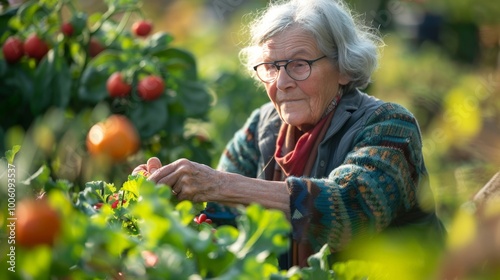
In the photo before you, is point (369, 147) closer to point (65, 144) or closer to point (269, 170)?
point (269, 170)

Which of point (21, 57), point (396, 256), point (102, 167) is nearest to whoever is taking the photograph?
point (396, 256)

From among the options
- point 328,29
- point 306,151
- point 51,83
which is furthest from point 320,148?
point 51,83

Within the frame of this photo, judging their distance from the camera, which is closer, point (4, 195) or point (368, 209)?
point (4, 195)

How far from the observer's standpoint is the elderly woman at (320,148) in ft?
7.32

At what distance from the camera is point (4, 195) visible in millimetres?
1644

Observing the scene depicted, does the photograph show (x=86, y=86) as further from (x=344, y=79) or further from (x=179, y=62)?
(x=344, y=79)

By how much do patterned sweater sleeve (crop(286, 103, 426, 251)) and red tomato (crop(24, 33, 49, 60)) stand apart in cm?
179

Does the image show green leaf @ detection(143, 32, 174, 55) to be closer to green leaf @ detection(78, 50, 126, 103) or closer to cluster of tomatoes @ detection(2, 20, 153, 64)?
green leaf @ detection(78, 50, 126, 103)

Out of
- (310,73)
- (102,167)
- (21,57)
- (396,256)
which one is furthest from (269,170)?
(396,256)

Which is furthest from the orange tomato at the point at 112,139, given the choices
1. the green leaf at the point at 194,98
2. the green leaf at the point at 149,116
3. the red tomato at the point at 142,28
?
the red tomato at the point at 142,28

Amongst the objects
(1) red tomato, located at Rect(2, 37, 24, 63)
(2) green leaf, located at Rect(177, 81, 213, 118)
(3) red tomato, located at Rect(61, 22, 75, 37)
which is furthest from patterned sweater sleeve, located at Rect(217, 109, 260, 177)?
(1) red tomato, located at Rect(2, 37, 24, 63)

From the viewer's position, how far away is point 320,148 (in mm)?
2523

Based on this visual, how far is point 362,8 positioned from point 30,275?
6.10m

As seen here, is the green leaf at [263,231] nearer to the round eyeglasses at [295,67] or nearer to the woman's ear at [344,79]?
the round eyeglasses at [295,67]
